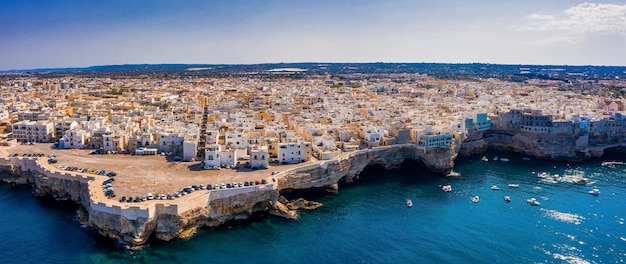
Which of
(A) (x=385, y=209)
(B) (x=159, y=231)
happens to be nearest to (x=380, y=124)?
(A) (x=385, y=209)

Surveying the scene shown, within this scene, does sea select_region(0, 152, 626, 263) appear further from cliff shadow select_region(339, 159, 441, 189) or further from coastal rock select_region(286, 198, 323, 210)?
coastal rock select_region(286, 198, 323, 210)

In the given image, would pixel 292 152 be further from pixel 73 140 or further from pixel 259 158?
pixel 73 140

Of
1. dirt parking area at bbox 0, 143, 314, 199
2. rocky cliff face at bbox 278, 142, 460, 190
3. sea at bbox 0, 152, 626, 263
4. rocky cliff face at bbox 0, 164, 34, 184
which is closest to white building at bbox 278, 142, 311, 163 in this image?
dirt parking area at bbox 0, 143, 314, 199

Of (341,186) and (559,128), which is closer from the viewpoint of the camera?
(341,186)

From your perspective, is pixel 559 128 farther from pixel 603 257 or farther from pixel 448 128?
pixel 603 257

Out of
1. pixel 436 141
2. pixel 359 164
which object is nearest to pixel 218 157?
pixel 359 164

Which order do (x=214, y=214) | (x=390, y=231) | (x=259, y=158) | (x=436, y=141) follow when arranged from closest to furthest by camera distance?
1. (x=214, y=214)
2. (x=390, y=231)
3. (x=259, y=158)
4. (x=436, y=141)
